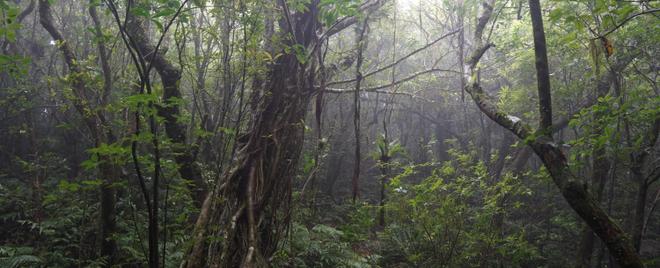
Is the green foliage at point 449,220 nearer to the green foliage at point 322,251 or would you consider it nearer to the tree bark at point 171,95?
the green foliage at point 322,251

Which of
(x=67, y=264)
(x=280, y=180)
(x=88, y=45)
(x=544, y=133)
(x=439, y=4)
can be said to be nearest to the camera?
(x=544, y=133)

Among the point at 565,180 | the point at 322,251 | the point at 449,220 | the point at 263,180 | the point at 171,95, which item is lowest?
the point at 322,251

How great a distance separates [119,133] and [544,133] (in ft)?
18.9

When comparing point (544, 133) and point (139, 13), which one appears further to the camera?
point (544, 133)

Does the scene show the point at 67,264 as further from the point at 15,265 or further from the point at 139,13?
the point at 139,13

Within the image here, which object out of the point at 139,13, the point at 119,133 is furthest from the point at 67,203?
the point at 139,13

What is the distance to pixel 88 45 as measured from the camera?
26.7 feet

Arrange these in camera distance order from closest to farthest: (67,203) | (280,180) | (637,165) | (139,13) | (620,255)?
(139,13)
(620,255)
(280,180)
(637,165)
(67,203)

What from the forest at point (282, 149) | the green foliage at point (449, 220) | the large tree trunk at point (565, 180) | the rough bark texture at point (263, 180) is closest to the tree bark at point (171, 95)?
the forest at point (282, 149)

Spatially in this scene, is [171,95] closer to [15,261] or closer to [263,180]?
[263,180]

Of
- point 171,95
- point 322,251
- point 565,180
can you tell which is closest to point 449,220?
point 322,251

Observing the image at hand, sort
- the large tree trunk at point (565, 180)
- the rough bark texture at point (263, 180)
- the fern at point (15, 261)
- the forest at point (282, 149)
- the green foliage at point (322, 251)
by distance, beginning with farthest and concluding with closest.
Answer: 1. the green foliage at point (322, 251)
2. the fern at point (15, 261)
3. the rough bark texture at point (263, 180)
4. the forest at point (282, 149)
5. the large tree trunk at point (565, 180)

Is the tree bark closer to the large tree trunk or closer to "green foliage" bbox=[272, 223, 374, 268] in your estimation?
"green foliage" bbox=[272, 223, 374, 268]

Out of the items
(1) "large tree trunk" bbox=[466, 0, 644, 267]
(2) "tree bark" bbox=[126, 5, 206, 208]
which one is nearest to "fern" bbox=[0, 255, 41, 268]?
(2) "tree bark" bbox=[126, 5, 206, 208]
